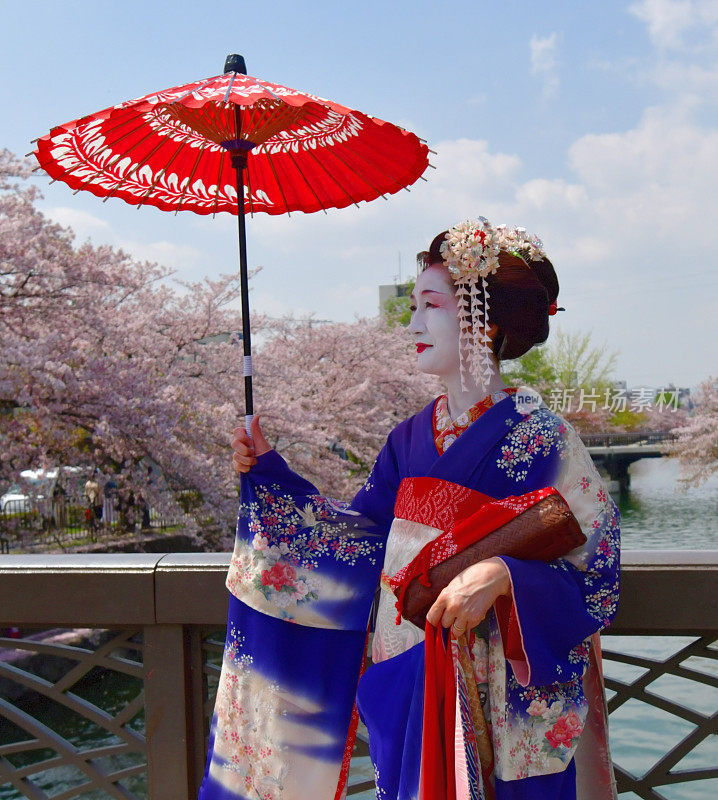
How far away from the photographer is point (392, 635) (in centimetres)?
162

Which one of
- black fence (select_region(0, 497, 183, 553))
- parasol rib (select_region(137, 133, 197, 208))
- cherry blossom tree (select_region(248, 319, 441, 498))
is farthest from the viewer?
cherry blossom tree (select_region(248, 319, 441, 498))

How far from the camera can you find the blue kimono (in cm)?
140

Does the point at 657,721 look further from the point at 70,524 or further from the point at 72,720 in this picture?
the point at 70,524

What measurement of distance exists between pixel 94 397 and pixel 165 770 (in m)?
7.29

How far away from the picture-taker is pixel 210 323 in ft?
35.5

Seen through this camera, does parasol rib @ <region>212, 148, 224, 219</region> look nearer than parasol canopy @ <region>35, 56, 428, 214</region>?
No

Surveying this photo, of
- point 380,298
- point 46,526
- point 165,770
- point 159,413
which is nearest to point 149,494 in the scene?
point 159,413

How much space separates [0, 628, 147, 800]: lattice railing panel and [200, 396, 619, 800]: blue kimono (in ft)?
1.09

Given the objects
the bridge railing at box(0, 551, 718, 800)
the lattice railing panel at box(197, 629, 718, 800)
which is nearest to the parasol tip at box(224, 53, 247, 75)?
the bridge railing at box(0, 551, 718, 800)

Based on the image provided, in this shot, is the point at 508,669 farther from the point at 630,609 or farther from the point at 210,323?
the point at 210,323

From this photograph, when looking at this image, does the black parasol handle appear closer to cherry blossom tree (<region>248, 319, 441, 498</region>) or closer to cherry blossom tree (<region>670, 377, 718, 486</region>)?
cherry blossom tree (<region>248, 319, 441, 498</region>)

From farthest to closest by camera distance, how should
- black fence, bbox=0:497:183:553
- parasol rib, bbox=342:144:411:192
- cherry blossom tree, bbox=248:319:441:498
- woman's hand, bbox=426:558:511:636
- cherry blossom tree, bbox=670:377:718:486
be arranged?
1. cherry blossom tree, bbox=670:377:718:486
2. cherry blossom tree, bbox=248:319:441:498
3. black fence, bbox=0:497:183:553
4. parasol rib, bbox=342:144:411:192
5. woman's hand, bbox=426:558:511:636

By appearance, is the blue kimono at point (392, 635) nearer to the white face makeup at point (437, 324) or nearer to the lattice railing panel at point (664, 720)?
the white face makeup at point (437, 324)

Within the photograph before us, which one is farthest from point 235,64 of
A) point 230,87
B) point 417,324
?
point 417,324
